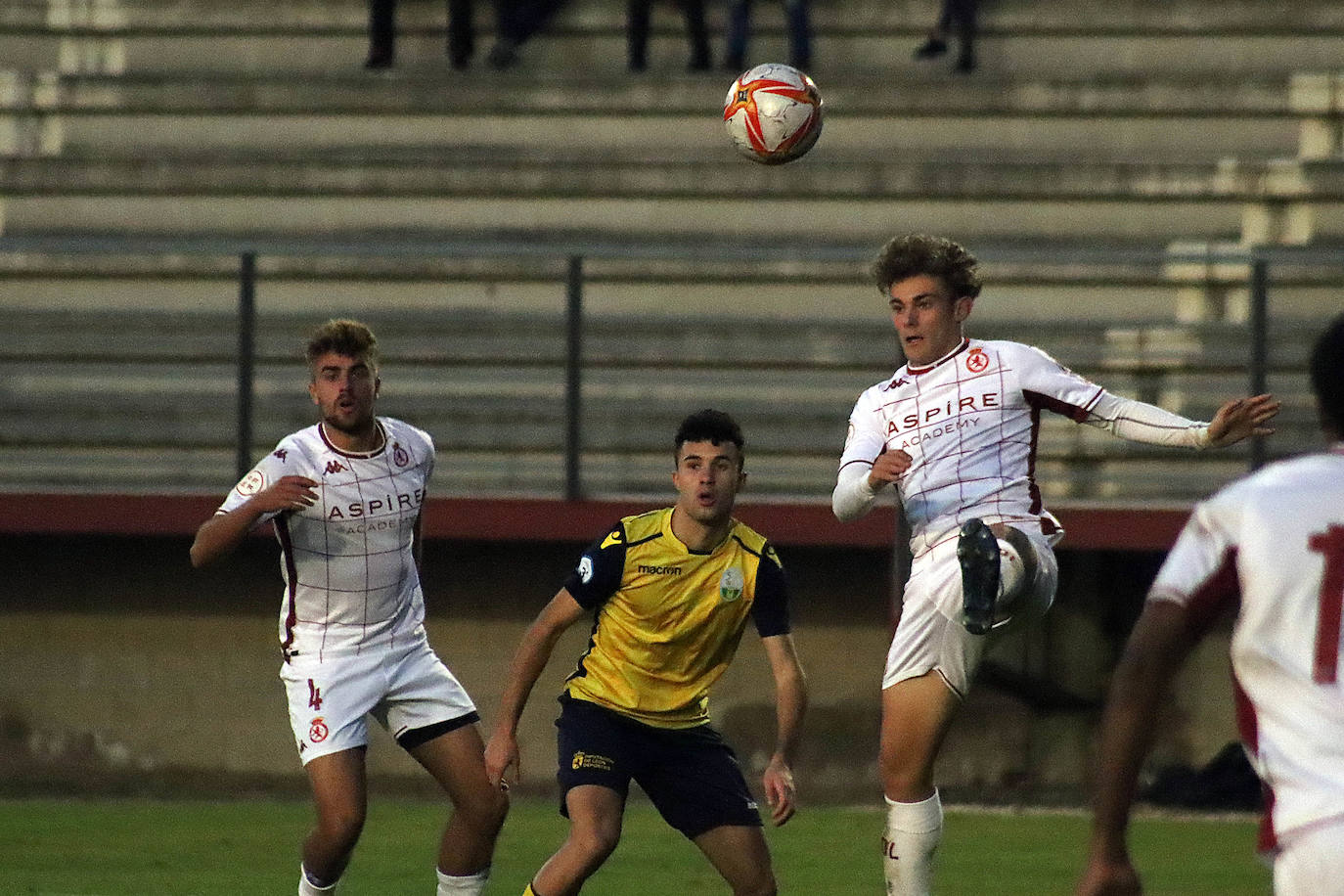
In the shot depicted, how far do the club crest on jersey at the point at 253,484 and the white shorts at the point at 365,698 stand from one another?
1.79 ft

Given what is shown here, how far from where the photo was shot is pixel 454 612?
1227cm

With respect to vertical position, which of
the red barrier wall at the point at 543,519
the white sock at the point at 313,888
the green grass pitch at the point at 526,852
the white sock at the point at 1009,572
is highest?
the white sock at the point at 1009,572

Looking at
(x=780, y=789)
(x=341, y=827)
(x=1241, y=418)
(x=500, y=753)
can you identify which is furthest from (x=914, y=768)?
(x=341, y=827)

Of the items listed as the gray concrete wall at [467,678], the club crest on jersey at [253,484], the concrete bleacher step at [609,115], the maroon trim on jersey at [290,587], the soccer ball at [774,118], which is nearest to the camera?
the club crest on jersey at [253,484]

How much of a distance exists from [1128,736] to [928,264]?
325 cm

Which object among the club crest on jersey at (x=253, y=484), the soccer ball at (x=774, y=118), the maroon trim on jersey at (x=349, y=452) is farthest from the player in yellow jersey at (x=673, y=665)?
the soccer ball at (x=774, y=118)

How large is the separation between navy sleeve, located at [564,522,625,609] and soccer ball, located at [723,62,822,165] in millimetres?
2529

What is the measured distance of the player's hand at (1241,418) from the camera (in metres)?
6.09

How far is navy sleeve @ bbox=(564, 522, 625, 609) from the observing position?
258 inches

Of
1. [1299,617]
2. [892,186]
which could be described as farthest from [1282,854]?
[892,186]

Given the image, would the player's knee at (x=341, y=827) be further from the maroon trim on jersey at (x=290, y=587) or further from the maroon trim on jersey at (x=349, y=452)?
the maroon trim on jersey at (x=349, y=452)

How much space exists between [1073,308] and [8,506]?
590 centimetres

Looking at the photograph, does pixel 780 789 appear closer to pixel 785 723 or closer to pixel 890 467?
pixel 785 723

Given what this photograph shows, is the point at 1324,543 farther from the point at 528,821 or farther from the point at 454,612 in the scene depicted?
the point at 454,612
